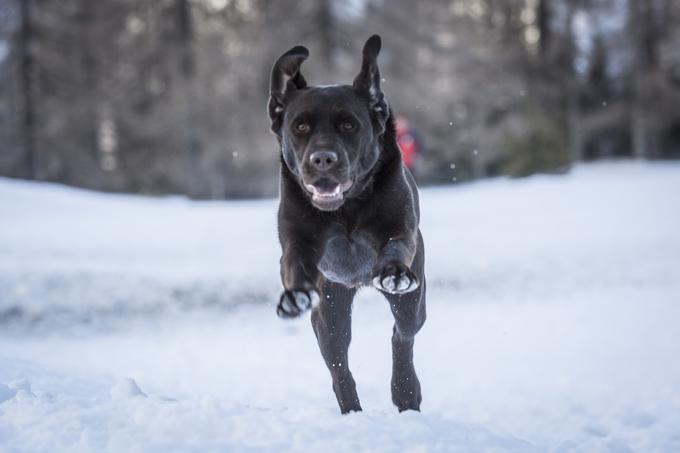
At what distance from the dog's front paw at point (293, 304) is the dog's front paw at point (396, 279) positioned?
1.18 feet

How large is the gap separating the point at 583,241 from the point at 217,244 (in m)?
6.40

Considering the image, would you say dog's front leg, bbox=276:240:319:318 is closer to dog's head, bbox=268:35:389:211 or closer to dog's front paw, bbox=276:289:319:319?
dog's front paw, bbox=276:289:319:319

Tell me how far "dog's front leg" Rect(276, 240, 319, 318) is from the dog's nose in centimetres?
46

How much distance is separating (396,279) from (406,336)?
88 centimetres

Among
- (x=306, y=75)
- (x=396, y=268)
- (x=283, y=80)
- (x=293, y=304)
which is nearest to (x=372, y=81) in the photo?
(x=283, y=80)

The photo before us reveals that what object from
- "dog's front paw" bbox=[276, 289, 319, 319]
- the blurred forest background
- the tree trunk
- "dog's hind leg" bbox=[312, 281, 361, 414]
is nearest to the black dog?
"dog's front paw" bbox=[276, 289, 319, 319]

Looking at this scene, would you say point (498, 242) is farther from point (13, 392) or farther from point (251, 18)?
point (251, 18)

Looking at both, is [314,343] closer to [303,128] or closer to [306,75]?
[303,128]

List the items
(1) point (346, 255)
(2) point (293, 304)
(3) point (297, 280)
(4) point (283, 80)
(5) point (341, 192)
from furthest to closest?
1. (4) point (283, 80)
2. (1) point (346, 255)
3. (5) point (341, 192)
4. (3) point (297, 280)
5. (2) point (293, 304)

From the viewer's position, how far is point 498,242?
36.1 ft

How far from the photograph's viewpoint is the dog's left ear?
355cm

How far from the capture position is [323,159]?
3160 millimetres

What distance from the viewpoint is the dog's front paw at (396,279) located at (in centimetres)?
308

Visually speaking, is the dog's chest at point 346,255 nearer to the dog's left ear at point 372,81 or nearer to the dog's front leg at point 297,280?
the dog's front leg at point 297,280
